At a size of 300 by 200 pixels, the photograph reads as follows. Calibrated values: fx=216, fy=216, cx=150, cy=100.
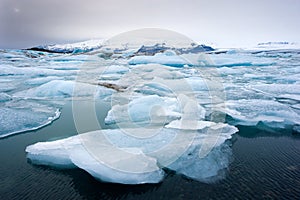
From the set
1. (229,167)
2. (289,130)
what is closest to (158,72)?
(289,130)

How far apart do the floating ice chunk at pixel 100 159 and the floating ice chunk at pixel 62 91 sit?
136 inches

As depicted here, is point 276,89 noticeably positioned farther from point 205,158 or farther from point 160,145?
point 160,145

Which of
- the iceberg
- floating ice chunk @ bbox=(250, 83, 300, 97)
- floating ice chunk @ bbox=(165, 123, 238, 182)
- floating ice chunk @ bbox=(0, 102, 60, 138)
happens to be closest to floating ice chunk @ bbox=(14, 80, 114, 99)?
floating ice chunk @ bbox=(0, 102, 60, 138)

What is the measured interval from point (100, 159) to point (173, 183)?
0.76m

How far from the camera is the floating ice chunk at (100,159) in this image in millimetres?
2086

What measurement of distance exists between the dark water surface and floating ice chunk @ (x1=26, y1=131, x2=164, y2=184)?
0.08 m

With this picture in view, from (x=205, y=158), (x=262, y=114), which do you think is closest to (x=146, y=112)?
(x=205, y=158)

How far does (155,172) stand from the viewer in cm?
218

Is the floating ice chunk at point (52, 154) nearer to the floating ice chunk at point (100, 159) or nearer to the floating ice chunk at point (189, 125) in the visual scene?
the floating ice chunk at point (100, 159)

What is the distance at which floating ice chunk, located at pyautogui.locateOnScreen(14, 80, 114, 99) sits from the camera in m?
5.87

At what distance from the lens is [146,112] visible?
13.1ft

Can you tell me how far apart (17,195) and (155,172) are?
1.27 metres

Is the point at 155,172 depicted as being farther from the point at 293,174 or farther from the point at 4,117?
the point at 4,117

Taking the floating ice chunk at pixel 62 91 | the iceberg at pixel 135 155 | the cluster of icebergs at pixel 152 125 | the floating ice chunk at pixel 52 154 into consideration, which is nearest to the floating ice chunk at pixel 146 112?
the cluster of icebergs at pixel 152 125
